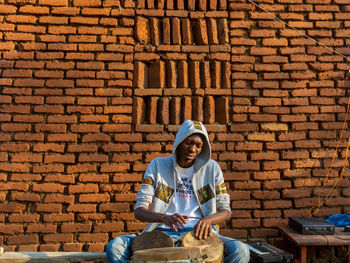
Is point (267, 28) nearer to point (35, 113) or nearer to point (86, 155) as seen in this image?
point (86, 155)

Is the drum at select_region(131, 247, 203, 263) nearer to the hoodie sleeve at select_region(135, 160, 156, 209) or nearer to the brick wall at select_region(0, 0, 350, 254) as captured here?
the hoodie sleeve at select_region(135, 160, 156, 209)

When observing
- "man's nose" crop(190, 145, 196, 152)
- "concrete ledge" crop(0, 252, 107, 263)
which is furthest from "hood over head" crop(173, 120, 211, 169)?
"concrete ledge" crop(0, 252, 107, 263)

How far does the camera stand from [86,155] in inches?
122

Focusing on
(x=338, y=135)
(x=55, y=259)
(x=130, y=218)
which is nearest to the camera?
(x=55, y=259)

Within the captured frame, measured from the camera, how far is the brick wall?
303 cm

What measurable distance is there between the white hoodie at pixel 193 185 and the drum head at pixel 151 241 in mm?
296

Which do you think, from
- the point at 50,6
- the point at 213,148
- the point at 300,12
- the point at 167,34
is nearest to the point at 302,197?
the point at 213,148

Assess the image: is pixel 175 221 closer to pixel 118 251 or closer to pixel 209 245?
pixel 209 245

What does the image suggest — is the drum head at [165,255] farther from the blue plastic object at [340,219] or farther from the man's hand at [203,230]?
the blue plastic object at [340,219]

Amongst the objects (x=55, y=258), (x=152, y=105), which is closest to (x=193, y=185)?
(x=152, y=105)

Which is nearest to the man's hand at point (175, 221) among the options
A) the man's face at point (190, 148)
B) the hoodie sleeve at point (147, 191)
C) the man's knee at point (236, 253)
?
the hoodie sleeve at point (147, 191)

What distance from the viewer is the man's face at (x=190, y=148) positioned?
96.2 inches

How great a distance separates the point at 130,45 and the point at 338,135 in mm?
2607

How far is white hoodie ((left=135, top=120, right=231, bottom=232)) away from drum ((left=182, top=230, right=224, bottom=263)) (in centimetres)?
35
